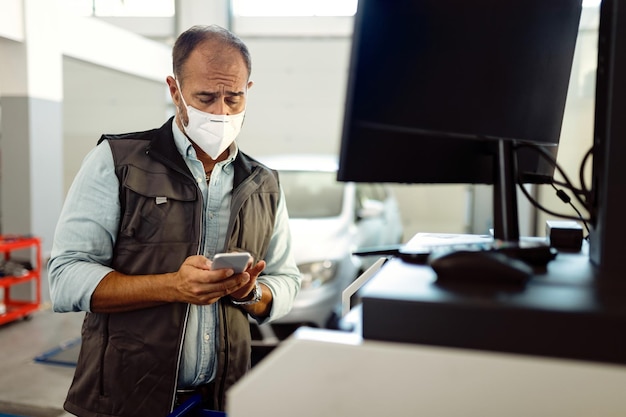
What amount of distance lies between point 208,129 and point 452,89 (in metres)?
0.98

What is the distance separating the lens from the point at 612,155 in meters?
0.72

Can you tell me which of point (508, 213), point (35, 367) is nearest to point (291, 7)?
point (35, 367)

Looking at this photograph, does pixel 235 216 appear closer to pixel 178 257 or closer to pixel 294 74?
pixel 178 257

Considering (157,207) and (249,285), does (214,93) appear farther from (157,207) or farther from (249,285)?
(249,285)

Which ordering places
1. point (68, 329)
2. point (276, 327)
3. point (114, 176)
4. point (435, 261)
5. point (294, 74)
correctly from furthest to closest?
A: point (294, 74)
point (68, 329)
point (276, 327)
point (114, 176)
point (435, 261)

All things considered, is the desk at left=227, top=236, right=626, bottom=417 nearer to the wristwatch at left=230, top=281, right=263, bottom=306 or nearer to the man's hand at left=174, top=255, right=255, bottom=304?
the man's hand at left=174, top=255, right=255, bottom=304

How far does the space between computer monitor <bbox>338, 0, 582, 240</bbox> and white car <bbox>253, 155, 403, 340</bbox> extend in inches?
98.3

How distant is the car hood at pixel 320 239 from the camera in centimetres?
349

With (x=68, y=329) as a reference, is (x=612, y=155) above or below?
above

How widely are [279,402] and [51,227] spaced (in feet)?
16.6

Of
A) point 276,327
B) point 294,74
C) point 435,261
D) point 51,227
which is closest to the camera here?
point 435,261

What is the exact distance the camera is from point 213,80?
1562mm

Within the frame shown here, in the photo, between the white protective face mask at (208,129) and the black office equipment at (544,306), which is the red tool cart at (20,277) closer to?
the white protective face mask at (208,129)

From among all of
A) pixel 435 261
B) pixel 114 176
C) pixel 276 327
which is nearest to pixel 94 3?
pixel 276 327
